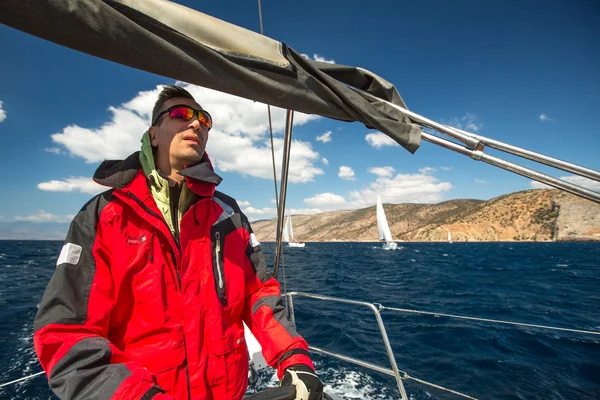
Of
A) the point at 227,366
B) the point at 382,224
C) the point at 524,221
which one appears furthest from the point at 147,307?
the point at 524,221

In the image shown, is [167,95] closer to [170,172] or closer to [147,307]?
[170,172]

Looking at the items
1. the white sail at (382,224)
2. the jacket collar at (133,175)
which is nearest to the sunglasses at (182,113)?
the jacket collar at (133,175)

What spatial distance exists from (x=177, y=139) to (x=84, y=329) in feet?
3.65

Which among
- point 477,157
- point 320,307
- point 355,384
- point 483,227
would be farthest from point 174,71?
point 483,227

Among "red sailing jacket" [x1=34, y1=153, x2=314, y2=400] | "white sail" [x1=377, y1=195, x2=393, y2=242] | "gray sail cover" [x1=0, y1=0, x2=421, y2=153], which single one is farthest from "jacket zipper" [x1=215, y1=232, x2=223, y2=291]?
"white sail" [x1=377, y1=195, x2=393, y2=242]

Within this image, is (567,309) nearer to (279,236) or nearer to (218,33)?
(279,236)

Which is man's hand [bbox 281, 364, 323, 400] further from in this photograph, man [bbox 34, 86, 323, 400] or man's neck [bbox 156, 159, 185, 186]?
man's neck [bbox 156, 159, 185, 186]

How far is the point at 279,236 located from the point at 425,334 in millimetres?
5972

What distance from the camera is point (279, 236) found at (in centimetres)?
291

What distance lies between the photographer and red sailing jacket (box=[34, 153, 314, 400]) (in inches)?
44.1

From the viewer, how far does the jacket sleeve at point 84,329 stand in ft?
3.56

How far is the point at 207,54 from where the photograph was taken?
1357mm

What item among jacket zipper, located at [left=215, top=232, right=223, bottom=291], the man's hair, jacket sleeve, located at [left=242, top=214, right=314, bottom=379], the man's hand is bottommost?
the man's hand

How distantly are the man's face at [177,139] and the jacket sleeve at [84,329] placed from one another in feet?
1.79
